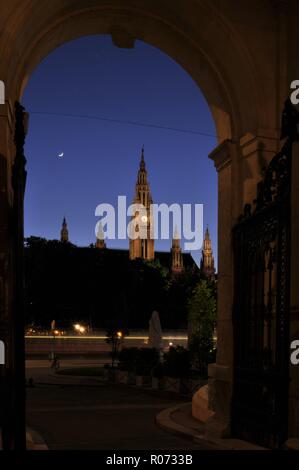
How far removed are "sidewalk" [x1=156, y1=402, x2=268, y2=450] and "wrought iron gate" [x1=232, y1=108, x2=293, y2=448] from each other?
6.7 inches

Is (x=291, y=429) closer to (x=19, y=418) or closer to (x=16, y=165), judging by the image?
(x=19, y=418)

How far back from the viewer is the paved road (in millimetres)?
7941

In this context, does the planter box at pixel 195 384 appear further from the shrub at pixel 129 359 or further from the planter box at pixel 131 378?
the shrub at pixel 129 359

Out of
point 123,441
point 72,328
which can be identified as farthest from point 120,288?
point 123,441

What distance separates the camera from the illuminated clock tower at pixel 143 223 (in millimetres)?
124375

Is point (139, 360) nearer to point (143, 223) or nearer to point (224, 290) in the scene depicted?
point (224, 290)

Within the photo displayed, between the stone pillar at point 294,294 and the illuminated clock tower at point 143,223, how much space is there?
4596 inches

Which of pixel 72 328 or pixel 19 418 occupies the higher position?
pixel 19 418

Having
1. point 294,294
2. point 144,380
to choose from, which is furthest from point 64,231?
point 294,294

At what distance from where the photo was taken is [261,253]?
7.07 metres

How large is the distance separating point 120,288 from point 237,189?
161ft

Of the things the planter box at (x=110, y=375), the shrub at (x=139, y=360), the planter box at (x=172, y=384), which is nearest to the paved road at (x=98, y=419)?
the planter box at (x=172, y=384)

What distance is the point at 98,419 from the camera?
11305 mm

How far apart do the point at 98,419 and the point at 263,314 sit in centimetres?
560
